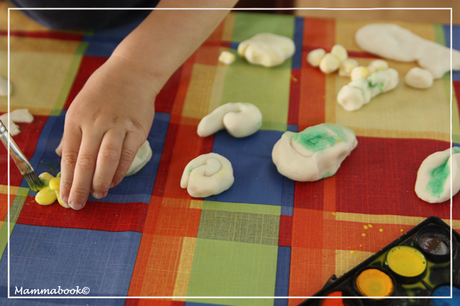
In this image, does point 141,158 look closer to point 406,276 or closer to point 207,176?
point 207,176

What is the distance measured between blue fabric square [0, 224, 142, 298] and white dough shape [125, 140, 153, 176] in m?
0.14

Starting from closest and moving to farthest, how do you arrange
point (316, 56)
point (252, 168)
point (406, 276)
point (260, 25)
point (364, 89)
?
point (406, 276), point (252, 168), point (364, 89), point (316, 56), point (260, 25)

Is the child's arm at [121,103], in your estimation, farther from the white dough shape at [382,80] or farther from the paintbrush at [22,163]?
the white dough shape at [382,80]

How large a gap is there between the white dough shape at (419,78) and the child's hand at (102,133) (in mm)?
655

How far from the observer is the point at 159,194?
847mm

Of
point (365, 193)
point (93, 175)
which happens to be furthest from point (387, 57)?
point (93, 175)

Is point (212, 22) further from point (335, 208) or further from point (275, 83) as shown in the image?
point (335, 208)

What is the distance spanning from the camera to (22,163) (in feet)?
2.68

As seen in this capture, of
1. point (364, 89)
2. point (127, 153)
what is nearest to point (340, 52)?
point (364, 89)

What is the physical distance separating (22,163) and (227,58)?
1.88 ft

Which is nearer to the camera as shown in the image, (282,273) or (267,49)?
(282,273)

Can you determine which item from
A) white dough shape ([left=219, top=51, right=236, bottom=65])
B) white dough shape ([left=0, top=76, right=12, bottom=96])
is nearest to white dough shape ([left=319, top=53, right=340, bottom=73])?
white dough shape ([left=219, top=51, right=236, bottom=65])

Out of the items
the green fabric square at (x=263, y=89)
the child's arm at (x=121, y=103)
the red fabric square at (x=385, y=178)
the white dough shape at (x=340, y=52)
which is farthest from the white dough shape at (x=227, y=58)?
the red fabric square at (x=385, y=178)

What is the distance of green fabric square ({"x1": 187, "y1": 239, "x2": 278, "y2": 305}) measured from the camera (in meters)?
0.72
